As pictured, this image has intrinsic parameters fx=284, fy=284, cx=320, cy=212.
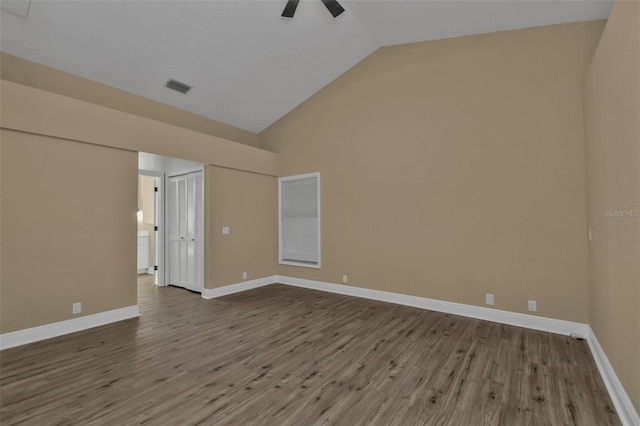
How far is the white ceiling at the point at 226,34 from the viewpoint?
3211 mm

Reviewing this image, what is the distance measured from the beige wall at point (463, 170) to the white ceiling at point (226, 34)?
36 centimetres

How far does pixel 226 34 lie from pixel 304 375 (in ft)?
13.8

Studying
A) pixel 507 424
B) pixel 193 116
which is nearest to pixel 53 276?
pixel 193 116

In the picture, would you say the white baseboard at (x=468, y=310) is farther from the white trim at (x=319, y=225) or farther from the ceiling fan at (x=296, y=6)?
the ceiling fan at (x=296, y=6)

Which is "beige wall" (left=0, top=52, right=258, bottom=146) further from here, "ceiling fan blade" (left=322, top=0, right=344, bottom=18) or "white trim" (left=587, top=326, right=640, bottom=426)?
"white trim" (left=587, top=326, right=640, bottom=426)

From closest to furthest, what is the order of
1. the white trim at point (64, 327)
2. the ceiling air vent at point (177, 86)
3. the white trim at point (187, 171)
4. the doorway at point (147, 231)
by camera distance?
the white trim at point (64, 327) < the ceiling air vent at point (177, 86) < the white trim at point (187, 171) < the doorway at point (147, 231)

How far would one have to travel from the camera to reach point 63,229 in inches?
132

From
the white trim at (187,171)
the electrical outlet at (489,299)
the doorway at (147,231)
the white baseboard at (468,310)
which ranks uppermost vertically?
the white trim at (187,171)

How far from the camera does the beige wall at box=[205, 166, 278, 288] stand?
16.4 ft

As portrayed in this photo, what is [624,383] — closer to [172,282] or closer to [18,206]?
[18,206]

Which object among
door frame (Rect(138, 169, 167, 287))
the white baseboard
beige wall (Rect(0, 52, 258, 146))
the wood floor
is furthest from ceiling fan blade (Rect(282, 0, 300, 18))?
the white baseboard

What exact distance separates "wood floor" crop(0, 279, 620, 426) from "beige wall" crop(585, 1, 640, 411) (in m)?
0.48

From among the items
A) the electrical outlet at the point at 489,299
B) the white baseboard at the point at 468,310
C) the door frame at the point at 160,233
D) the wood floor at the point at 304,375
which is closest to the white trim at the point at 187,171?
the door frame at the point at 160,233

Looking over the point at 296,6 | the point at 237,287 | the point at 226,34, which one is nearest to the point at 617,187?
the point at 296,6
